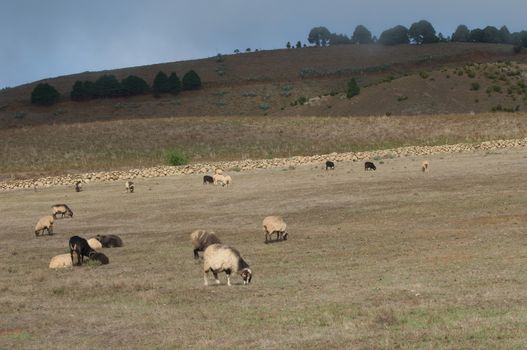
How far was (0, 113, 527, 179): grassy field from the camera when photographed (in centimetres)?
7556

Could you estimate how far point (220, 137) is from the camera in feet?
294

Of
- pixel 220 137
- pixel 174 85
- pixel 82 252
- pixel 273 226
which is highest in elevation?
pixel 174 85

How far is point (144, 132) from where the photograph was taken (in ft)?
310

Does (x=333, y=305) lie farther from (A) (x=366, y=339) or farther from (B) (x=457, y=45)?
(B) (x=457, y=45)

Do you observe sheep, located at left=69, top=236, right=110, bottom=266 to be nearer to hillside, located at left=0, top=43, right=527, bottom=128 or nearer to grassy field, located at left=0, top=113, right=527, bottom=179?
grassy field, located at left=0, top=113, right=527, bottom=179

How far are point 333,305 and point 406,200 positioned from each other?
20.6 metres

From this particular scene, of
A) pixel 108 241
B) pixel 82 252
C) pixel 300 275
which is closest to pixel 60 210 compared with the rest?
pixel 108 241

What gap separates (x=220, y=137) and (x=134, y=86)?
60171 millimetres

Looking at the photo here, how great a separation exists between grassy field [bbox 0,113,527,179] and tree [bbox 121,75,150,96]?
147 ft

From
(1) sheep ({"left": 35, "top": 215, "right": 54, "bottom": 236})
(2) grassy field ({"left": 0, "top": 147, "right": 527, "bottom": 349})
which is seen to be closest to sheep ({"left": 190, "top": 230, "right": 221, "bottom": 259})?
(2) grassy field ({"left": 0, "top": 147, "right": 527, "bottom": 349})

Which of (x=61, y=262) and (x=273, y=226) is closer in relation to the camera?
(x=61, y=262)

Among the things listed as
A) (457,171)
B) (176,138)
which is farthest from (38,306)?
(176,138)

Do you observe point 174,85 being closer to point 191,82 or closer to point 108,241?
point 191,82

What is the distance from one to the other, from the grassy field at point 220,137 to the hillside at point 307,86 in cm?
1625
